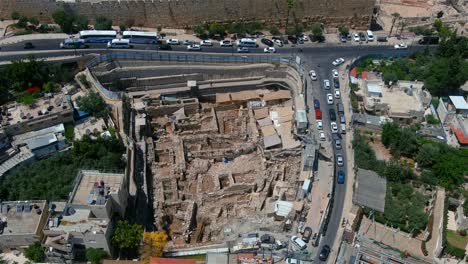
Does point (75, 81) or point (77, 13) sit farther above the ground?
point (77, 13)

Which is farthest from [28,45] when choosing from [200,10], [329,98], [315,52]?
[329,98]

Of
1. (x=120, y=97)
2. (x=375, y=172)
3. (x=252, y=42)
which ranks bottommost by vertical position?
(x=375, y=172)

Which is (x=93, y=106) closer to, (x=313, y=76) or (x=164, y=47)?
(x=164, y=47)

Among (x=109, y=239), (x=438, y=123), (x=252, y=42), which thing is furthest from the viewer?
(x=252, y=42)

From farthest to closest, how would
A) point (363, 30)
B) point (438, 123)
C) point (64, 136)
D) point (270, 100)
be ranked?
point (363, 30) < point (270, 100) < point (438, 123) < point (64, 136)

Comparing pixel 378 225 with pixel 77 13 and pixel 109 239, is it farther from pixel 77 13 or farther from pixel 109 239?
pixel 77 13

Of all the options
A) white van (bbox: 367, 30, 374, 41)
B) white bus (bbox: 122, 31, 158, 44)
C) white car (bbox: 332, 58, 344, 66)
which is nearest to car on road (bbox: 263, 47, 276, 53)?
white car (bbox: 332, 58, 344, 66)

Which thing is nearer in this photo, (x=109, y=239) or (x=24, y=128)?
(x=109, y=239)

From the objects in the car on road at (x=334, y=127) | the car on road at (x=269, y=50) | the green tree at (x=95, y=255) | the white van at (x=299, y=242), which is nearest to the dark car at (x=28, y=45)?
the car on road at (x=269, y=50)

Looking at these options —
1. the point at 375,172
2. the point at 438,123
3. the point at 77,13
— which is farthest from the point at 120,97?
the point at 438,123
